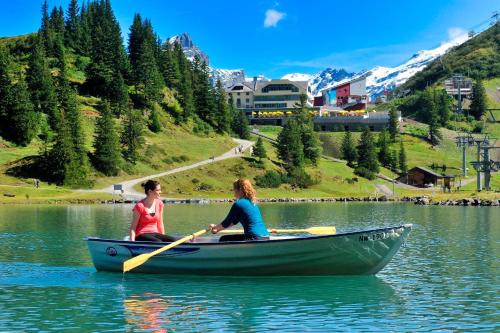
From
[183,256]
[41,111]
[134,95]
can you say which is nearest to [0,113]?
[41,111]

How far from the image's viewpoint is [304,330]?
17656mm

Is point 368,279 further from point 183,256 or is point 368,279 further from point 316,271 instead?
point 183,256

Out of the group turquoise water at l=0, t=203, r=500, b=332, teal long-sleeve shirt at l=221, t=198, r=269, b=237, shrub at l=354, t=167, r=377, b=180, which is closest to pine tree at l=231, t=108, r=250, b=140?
shrub at l=354, t=167, r=377, b=180

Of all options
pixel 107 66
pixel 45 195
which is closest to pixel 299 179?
pixel 45 195

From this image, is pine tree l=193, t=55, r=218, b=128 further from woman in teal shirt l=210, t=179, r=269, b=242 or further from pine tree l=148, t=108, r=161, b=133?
woman in teal shirt l=210, t=179, r=269, b=242

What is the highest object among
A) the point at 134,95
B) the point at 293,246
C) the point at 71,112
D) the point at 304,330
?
the point at 134,95

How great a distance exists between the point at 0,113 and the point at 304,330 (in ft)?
396

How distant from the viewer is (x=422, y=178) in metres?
156

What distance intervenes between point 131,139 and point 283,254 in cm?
10928

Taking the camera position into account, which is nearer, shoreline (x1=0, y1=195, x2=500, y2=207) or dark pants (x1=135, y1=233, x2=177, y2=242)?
dark pants (x1=135, y1=233, x2=177, y2=242)

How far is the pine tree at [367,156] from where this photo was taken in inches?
6211

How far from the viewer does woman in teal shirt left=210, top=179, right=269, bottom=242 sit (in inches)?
965

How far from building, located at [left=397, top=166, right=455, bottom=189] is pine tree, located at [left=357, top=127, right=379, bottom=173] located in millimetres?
8577

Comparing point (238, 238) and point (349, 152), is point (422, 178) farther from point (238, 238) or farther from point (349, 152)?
point (238, 238)
